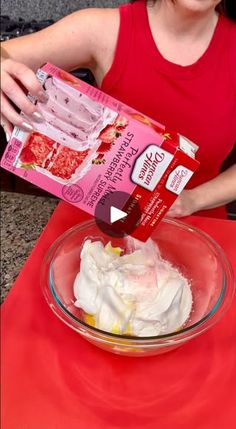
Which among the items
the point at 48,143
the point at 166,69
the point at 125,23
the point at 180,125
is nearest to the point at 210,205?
the point at 180,125

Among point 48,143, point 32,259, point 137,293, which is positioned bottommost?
point 32,259

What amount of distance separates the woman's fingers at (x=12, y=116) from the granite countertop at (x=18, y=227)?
0.34 meters

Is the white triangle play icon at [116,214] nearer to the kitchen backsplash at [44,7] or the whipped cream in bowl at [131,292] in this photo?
the whipped cream in bowl at [131,292]

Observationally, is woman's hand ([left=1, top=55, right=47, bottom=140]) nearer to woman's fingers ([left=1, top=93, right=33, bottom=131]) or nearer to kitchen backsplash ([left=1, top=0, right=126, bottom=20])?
woman's fingers ([left=1, top=93, right=33, bottom=131])

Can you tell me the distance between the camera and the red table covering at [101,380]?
0.55m

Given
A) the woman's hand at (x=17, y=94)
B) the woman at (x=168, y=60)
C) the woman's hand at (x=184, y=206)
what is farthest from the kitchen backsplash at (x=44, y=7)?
the woman's hand at (x=17, y=94)

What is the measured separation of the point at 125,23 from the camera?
966mm

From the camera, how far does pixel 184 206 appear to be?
0.89 m

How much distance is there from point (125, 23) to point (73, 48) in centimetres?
11

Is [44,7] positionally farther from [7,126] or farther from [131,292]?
[131,292]

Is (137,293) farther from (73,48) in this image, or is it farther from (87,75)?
(87,75)

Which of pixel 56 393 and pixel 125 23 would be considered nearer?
pixel 56 393

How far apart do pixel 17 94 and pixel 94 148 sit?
124mm

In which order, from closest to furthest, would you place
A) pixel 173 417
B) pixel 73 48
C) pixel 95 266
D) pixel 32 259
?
1. pixel 173 417
2. pixel 95 266
3. pixel 32 259
4. pixel 73 48
